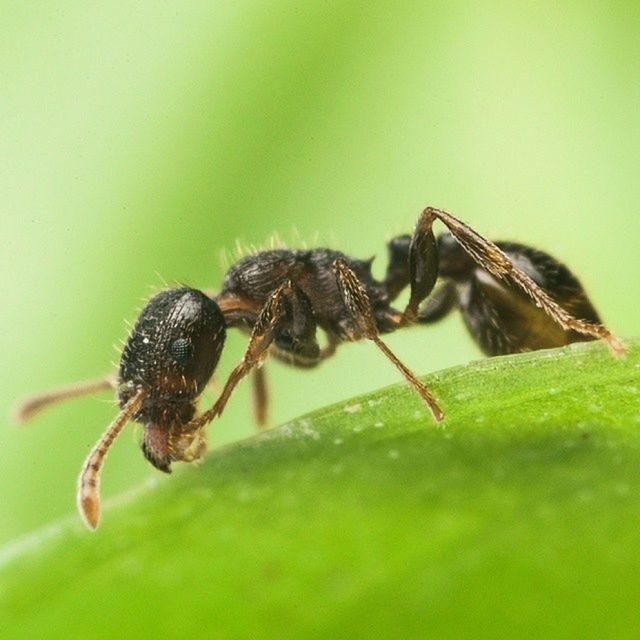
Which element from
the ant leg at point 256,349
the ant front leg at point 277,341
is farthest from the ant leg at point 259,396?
the ant leg at point 256,349

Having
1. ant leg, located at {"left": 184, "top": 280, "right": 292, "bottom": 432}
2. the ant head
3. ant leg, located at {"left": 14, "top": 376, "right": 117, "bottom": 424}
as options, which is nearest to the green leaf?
ant leg, located at {"left": 184, "top": 280, "right": 292, "bottom": 432}

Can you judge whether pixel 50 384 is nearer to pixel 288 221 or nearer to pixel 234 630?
pixel 288 221

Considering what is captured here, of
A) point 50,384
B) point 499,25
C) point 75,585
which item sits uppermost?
point 499,25

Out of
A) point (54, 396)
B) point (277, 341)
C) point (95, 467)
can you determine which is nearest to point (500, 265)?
point (277, 341)

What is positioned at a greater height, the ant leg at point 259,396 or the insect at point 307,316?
the insect at point 307,316

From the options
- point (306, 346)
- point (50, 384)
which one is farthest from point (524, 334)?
point (50, 384)

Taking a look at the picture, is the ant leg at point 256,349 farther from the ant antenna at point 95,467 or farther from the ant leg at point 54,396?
the ant leg at point 54,396
